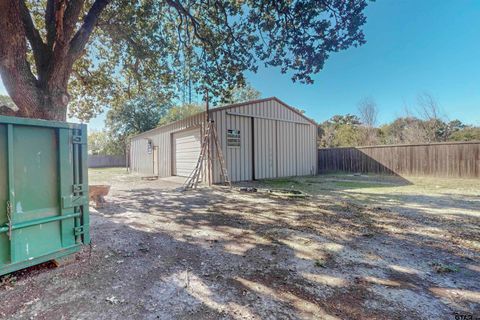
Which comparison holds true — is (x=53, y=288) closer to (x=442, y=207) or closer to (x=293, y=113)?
(x=442, y=207)

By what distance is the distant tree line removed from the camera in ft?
54.0

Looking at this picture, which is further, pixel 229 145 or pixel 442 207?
pixel 229 145

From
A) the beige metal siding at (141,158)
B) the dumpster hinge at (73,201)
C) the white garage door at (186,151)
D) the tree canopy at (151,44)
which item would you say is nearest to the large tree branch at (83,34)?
the tree canopy at (151,44)

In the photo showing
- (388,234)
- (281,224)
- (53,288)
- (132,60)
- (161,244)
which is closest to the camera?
(53,288)

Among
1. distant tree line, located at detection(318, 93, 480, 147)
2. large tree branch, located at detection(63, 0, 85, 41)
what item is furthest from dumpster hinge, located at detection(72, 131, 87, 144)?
distant tree line, located at detection(318, 93, 480, 147)

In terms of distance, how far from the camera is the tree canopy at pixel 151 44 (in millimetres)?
3707

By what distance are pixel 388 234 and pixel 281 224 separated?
5.66ft

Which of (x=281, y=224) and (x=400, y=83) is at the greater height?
(x=400, y=83)

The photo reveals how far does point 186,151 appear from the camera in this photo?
40.2 feet

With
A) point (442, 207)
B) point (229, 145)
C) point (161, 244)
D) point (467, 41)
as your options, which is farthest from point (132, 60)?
point (467, 41)

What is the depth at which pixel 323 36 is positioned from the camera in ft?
16.6

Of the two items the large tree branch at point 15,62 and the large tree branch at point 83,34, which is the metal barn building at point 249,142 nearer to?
the large tree branch at point 83,34

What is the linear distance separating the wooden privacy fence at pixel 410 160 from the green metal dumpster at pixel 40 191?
1443cm

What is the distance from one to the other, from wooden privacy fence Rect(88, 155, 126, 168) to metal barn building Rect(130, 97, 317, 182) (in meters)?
18.1
